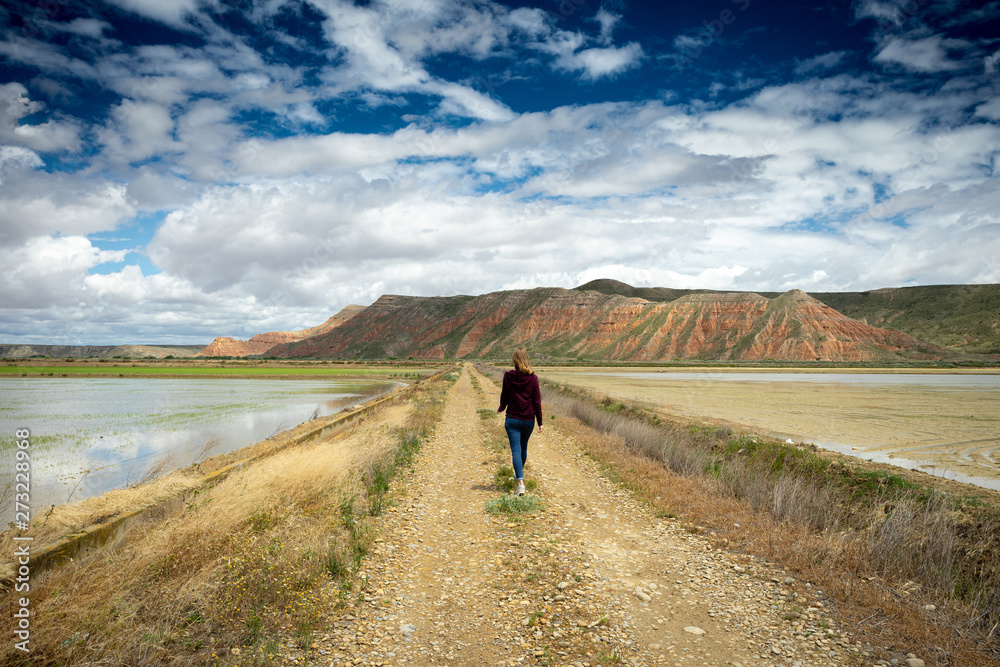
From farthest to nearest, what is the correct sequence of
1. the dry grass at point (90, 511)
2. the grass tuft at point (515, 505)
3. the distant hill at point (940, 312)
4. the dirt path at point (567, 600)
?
the distant hill at point (940, 312) < the grass tuft at point (515, 505) < the dry grass at point (90, 511) < the dirt path at point (567, 600)

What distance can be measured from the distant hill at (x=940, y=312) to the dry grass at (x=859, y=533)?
5331 inches

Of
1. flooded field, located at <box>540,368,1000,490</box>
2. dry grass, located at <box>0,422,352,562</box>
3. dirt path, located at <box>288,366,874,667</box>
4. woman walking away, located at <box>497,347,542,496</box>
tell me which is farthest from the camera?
flooded field, located at <box>540,368,1000,490</box>

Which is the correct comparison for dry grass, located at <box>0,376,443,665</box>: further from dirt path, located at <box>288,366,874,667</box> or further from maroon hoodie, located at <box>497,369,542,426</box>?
maroon hoodie, located at <box>497,369,542,426</box>

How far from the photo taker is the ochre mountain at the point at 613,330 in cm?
10662

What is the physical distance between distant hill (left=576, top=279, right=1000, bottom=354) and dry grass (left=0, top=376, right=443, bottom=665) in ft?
471

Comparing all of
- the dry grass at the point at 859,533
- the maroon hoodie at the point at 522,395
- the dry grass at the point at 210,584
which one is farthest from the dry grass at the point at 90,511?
the dry grass at the point at 859,533

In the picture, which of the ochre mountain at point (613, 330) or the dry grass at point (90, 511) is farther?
the ochre mountain at point (613, 330)

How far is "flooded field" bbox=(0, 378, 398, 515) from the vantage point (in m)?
11.0

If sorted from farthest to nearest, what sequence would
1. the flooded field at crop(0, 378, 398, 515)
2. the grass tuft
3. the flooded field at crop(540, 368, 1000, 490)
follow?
the flooded field at crop(540, 368, 1000, 490) → the flooded field at crop(0, 378, 398, 515) → the grass tuft

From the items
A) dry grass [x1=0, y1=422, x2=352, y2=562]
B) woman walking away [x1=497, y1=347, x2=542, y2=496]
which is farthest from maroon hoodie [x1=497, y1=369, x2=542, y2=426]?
dry grass [x1=0, y1=422, x2=352, y2=562]

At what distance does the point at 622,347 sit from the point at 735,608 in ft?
396

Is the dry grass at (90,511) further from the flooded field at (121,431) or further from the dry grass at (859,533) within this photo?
the dry grass at (859,533)

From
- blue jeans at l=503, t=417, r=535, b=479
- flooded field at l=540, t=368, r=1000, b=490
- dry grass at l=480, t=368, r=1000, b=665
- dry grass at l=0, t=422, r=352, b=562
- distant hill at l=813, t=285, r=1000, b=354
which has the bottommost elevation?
flooded field at l=540, t=368, r=1000, b=490

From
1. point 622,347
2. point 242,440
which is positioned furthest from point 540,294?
point 242,440
